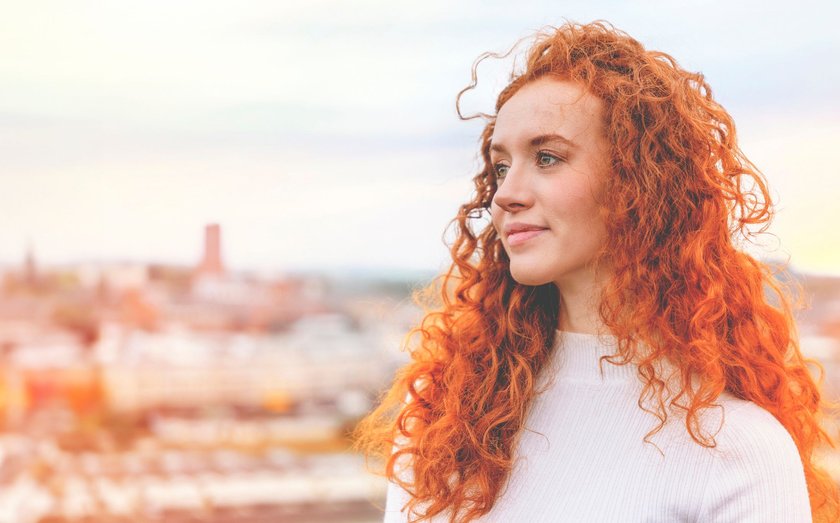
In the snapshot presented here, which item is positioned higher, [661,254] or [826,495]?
[661,254]

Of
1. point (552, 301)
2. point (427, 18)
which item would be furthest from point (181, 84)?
point (552, 301)

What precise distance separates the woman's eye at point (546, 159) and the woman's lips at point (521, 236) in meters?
0.09

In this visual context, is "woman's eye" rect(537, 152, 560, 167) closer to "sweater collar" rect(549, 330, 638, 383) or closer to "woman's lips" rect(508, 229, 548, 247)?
"woman's lips" rect(508, 229, 548, 247)

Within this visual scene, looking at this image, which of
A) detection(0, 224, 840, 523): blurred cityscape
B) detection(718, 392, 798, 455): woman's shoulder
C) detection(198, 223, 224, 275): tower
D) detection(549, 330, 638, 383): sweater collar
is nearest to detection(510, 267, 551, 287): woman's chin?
detection(549, 330, 638, 383): sweater collar

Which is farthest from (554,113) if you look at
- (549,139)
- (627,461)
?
(627,461)

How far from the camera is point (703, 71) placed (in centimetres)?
116

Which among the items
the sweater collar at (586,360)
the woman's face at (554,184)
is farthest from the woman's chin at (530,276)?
the sweater collar at (586,360)

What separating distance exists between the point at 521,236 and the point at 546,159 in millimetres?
107

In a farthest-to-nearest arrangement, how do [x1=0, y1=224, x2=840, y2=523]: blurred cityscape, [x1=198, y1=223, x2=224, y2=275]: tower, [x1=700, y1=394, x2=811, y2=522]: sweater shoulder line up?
[x1=0, y1=224, x2=840, y2=523]: blurred cityscape < [x1=198, y1=223, x2=224, y2=275]: tower < [x1=700, y1=394, x2=811, y2=522]: sweater shoulder

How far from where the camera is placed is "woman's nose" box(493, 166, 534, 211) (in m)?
1.05

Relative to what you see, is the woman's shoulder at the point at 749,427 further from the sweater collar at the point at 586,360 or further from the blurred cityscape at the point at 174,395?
the blurred cityscape at the point at 174,395

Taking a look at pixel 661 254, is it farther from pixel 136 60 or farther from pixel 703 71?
pixel 136 60

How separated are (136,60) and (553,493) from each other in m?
3.34

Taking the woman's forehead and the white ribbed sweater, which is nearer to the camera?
the white ribbed sweater
